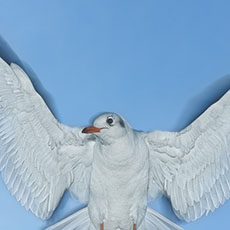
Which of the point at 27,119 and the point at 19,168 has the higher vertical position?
the point at 27,119

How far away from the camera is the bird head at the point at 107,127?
1.07 m

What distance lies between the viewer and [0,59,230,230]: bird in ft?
3.70

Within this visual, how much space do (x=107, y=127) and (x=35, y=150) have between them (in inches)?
9.2

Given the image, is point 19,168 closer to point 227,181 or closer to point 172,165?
point 172,165

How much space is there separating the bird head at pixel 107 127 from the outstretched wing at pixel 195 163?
127 millimetres

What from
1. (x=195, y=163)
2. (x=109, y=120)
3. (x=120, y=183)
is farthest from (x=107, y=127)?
(x=195, y=163)

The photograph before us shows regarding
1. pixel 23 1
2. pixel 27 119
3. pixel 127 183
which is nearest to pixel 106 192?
pixel 127 183

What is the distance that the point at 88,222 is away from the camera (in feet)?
4.23

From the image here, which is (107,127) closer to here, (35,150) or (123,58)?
(35,150)

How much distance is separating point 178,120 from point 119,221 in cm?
35

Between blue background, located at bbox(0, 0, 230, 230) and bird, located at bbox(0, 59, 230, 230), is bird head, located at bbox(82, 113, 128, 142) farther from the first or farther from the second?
blue background, located at bbox(0, 0, 230, 230)

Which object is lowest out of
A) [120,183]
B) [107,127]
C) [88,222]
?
[88,222]

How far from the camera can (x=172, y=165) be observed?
4.06ft

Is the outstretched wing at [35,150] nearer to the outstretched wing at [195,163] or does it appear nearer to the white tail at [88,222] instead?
the white tail at [88,222]
